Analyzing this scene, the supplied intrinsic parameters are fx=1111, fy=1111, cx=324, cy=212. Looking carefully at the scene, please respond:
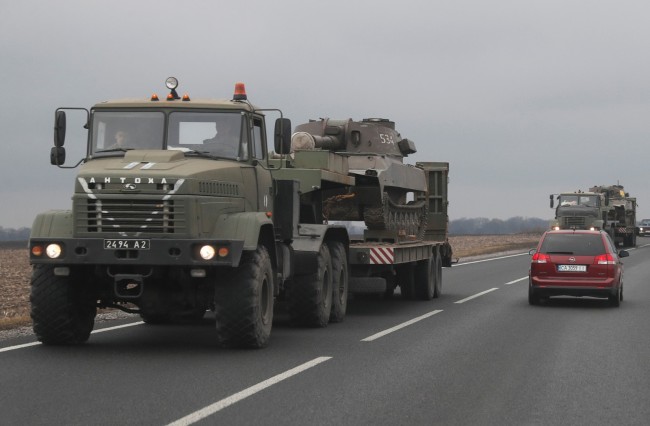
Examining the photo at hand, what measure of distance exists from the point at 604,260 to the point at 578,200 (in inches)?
1222

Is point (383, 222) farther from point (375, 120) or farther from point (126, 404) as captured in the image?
point (126, 404)

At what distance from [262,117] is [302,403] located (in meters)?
5.84

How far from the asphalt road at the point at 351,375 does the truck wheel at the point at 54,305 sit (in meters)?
0.28

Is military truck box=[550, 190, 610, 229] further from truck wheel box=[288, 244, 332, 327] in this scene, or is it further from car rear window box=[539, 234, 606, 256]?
truck wheel box=[288, 244, 332, 327]

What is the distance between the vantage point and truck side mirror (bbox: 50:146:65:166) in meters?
12.9

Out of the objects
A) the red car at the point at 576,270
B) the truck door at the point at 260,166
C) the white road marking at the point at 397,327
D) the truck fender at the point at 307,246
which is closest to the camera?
the truck door at the point at 260,166

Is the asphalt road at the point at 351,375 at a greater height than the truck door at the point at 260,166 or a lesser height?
lesser

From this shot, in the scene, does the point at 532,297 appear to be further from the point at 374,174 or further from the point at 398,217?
the point at 374,174

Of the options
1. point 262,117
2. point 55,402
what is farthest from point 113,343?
point 55,402

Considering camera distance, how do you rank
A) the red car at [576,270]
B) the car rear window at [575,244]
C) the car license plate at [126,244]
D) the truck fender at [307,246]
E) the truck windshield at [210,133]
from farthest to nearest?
the car rear window at [575,244], the red car at [576,270], the truck fender at [307,246], the truck windshield at [210,133], the car license plate at [126,244]

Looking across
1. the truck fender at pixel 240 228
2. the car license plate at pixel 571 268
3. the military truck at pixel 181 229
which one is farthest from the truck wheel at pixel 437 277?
the truck fender at pixel 240 228

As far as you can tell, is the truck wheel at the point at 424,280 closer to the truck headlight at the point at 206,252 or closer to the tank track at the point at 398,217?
the tank track at the point at 398,217

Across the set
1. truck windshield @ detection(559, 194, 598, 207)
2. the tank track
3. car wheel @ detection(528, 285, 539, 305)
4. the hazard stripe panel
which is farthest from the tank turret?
truck windshield @ detection(559, 194, 598, 207)

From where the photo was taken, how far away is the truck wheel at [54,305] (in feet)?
41.1
